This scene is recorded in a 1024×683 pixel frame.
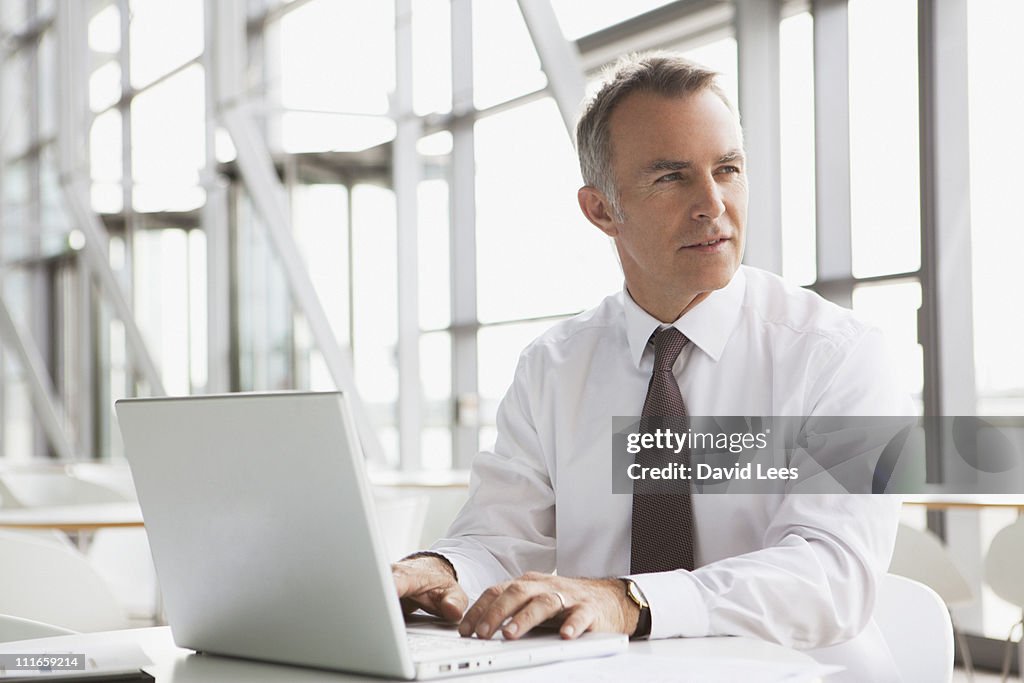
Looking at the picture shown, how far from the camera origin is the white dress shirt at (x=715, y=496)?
4.53 ft

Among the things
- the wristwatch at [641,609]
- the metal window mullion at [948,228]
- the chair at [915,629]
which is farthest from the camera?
the metal window mullion at [948,228]

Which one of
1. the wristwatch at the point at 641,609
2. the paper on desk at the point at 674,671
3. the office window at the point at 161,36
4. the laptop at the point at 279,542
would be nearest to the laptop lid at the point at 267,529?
the laptop at the point at 279,542

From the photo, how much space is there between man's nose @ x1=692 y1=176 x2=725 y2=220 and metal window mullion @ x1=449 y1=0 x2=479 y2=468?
5.54 meters

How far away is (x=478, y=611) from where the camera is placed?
1257mm

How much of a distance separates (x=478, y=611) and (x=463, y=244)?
609cm

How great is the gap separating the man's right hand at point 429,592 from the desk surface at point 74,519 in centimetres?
215

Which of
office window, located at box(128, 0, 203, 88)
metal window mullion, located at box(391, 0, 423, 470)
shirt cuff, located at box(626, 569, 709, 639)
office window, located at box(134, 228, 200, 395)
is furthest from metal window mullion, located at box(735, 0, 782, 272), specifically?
office window, located at box(134, 228, 200, 395)

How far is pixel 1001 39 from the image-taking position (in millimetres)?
4633

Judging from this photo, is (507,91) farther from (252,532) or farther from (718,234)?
(252,532)

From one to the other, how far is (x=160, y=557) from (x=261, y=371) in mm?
7942

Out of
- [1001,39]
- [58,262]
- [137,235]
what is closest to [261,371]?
[137,235]

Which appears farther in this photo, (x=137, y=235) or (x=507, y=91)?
(x=137, y=235)

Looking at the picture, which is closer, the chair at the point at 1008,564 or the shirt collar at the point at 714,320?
the shirt collar at the point at 714,320

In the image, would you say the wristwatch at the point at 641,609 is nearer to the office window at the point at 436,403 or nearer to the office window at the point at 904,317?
the office window at the point at 904,317
